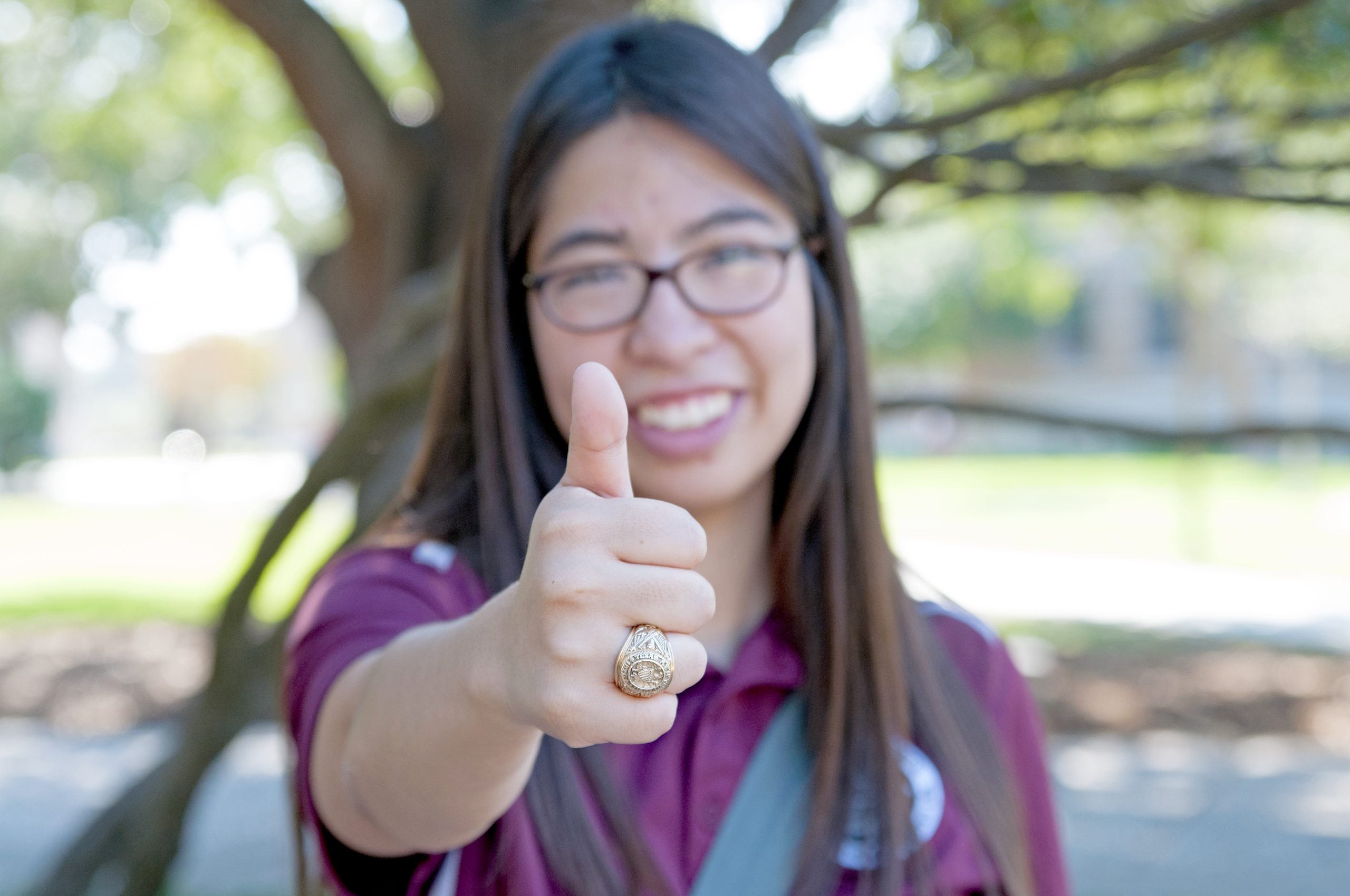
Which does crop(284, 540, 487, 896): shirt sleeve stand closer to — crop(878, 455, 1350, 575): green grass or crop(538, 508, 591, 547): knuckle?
crop(538, 508, 591, 547): knuckle

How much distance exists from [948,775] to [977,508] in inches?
796

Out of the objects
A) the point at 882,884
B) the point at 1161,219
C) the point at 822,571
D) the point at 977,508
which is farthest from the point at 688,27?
the point at 977,508

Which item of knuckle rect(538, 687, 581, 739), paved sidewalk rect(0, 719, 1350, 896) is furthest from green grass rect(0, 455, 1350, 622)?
knuckle rect(538, 687, 581, 739)

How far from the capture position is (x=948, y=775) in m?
1.65

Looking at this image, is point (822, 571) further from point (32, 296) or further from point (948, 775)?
point (32, 296)

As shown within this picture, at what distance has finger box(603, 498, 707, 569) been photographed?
95 cm

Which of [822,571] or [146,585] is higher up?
[822,571]

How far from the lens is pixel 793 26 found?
3514 millimetres

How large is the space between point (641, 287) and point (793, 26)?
89.4 inches

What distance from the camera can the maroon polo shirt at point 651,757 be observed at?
1419 mm

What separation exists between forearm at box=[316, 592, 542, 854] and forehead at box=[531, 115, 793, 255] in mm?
596

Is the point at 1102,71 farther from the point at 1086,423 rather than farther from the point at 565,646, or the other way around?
the point at 565,646

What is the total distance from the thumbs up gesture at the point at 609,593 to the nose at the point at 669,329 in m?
0.55

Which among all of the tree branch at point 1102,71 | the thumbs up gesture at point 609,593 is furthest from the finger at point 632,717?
the tree branch at point 1102,71
